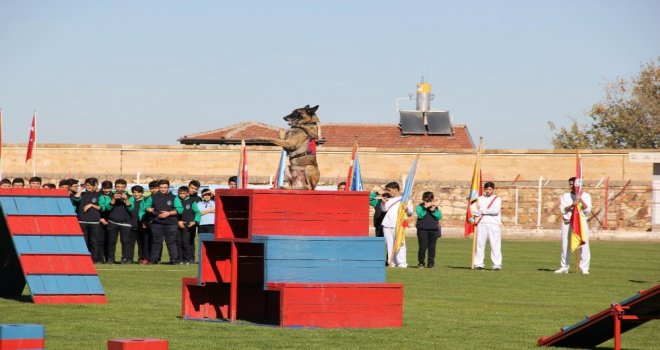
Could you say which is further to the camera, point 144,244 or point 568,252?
point 144,244

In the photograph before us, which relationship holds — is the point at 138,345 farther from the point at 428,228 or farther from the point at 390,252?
the point at 390,252

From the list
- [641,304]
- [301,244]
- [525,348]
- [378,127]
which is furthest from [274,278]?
[378,127]

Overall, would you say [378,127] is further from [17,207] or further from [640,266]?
[17,207]

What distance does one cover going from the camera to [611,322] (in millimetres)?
13422

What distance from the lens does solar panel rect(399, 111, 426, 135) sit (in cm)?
7931

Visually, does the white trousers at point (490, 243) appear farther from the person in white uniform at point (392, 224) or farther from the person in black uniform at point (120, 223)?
the person in black uniform at point (120, 223)

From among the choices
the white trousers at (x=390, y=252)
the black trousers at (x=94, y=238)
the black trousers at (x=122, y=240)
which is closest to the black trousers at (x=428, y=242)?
the white trousers at (x=390, y=252)

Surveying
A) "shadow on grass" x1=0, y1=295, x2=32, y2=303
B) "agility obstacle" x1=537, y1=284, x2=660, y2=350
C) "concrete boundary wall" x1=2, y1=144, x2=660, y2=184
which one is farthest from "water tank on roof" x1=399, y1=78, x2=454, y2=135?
"agility obstacle" x1=537, y1=284, x2=660, y2=350

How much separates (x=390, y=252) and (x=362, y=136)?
49.2 meters

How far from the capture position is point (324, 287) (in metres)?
15.5

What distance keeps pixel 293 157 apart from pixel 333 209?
0.99m

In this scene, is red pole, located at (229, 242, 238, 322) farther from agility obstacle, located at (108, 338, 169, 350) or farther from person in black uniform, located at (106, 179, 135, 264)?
person in black uniform, located at (106, 179, 135, 264)

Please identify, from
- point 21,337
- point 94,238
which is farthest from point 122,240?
point 21,337

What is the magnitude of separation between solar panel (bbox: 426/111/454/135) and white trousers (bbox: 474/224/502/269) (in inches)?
1938
